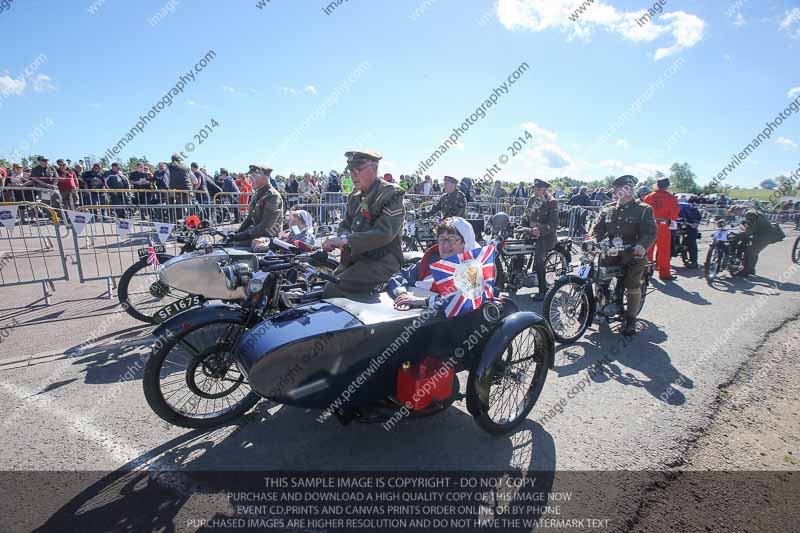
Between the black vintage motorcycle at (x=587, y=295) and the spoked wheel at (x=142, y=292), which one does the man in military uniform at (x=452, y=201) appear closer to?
the black vintage motorcycle at (x=587, y=295)

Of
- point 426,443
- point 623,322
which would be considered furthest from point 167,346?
point 623,322

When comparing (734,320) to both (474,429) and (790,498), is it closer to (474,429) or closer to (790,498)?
(790,498)

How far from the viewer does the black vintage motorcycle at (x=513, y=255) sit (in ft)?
23.6

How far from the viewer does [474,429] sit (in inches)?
126

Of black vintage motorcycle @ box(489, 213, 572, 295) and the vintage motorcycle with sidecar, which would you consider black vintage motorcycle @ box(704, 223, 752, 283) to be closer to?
black vintage motorcycle @ box(489, 213, 572, 295)

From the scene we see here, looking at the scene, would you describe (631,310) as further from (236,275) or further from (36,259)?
(36,259)

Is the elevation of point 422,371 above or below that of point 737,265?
above

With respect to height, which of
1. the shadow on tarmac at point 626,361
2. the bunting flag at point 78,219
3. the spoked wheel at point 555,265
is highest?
the bunting flag at point 78,219

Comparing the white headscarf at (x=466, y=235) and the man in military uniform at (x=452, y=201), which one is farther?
the man in military uniform at (x=452, y=201)

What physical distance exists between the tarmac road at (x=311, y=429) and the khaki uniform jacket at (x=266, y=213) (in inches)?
72.3

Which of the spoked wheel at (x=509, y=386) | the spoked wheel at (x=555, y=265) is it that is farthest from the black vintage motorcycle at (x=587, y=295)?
the spoked wheel at (x=555, y=265)

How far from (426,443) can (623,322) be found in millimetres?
3835

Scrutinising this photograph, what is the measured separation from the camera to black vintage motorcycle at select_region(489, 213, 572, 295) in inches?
283

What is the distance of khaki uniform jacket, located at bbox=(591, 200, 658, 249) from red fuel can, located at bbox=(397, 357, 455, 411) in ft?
12.7
